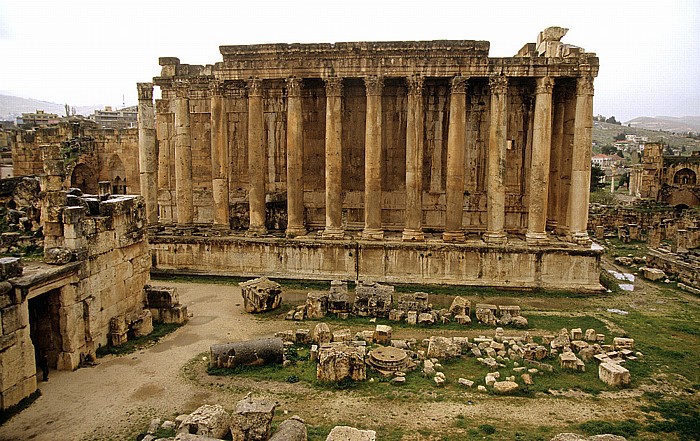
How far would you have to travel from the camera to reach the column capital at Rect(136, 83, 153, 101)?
2564 cm

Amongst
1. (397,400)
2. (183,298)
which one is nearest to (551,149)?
(397,400)

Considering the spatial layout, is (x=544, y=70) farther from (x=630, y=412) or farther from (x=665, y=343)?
(x=630, y=412)

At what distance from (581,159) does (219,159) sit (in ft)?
56.1

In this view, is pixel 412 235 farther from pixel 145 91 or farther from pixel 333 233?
pixel 145 91

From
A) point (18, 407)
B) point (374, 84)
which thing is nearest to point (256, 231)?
point (374, 84)

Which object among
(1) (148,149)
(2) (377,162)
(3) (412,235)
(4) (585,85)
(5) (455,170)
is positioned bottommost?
(3) (412,235)

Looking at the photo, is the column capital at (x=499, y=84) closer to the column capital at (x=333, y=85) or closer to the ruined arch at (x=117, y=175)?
the column capital at (x=333, y=85)

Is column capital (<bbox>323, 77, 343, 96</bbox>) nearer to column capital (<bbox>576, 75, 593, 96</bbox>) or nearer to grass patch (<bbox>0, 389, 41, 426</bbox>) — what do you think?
column capital (<bbox>576, 75, 593, 96</bbox>)

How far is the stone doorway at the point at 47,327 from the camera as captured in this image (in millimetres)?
13547

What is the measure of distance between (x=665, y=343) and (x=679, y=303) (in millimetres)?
6006

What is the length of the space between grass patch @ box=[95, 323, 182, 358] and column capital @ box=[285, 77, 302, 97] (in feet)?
38.9

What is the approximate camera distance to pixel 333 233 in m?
23.2

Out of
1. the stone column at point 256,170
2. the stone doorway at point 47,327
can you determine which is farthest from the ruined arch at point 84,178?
the stone doorway at point 47,327

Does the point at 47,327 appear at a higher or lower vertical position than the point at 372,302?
higher
